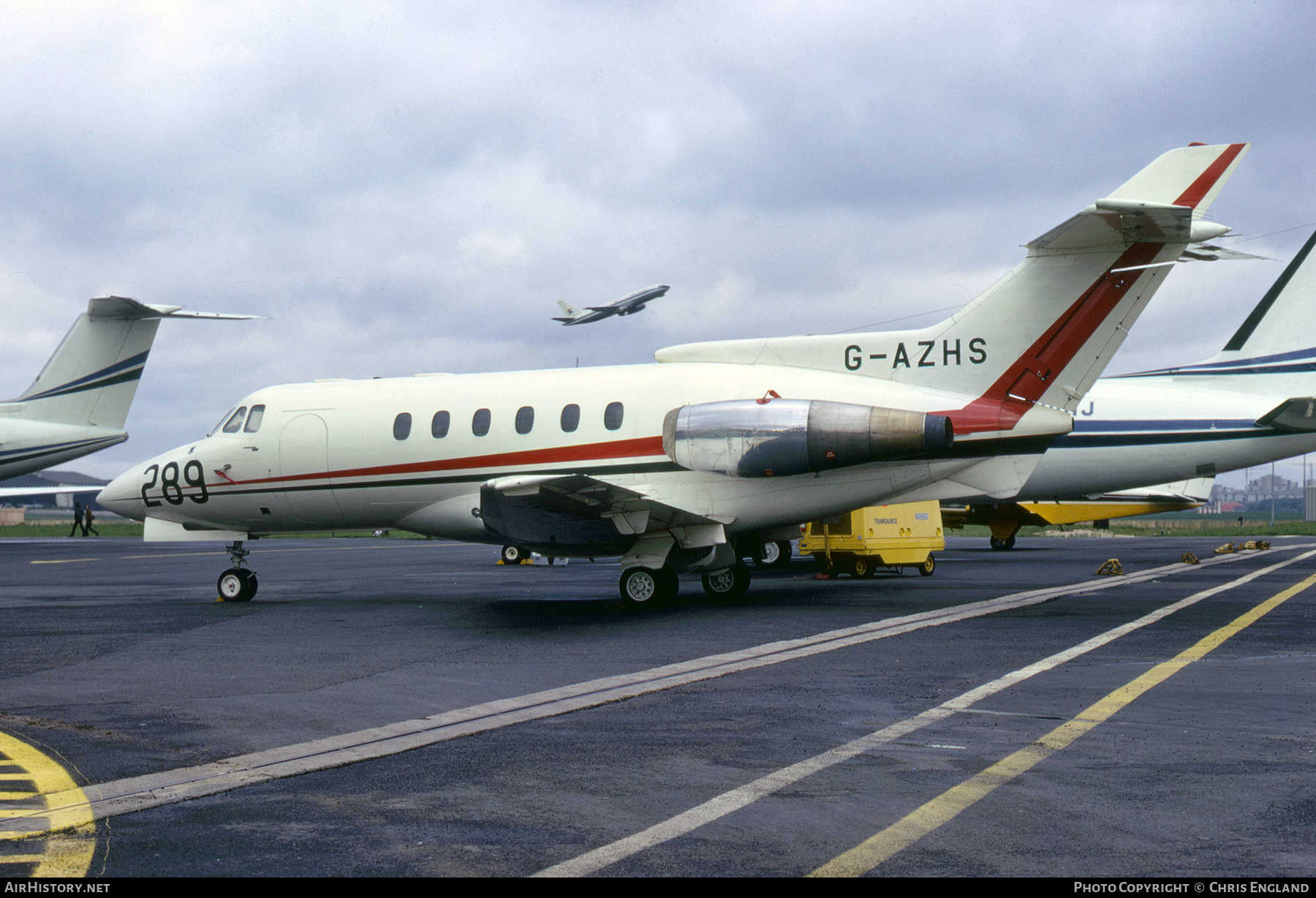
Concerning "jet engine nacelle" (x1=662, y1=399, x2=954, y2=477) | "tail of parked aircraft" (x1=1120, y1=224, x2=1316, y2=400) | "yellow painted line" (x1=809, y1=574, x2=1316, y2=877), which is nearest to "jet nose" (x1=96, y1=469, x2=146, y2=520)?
"jet engine nacelle" (x1=662, y1=399, x2=954, y2=477)

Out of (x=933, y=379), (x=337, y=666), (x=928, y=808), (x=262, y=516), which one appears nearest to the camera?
(x=928, y=808)

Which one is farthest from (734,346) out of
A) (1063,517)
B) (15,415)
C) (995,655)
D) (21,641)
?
(15,415)

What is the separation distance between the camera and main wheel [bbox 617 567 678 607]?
17.1 m

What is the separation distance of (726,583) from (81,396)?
28.8 m

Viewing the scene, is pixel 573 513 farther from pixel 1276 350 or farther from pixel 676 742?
pixel 1276 350

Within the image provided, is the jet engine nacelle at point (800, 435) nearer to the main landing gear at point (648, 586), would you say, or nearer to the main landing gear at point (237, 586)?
the main landing gear at point (648, 586)

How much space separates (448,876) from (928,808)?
94.7 inches

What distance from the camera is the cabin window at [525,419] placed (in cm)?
1770

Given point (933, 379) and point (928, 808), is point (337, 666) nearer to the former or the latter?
point (928, 808)

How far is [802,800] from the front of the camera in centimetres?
566

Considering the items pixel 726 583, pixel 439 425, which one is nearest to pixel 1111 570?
pixel 726 583

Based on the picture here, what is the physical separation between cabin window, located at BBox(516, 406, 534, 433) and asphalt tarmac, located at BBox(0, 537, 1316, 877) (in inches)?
117

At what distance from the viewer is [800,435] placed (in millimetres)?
15203

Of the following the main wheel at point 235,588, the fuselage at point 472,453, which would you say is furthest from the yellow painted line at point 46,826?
the main wheel at point 235,588
